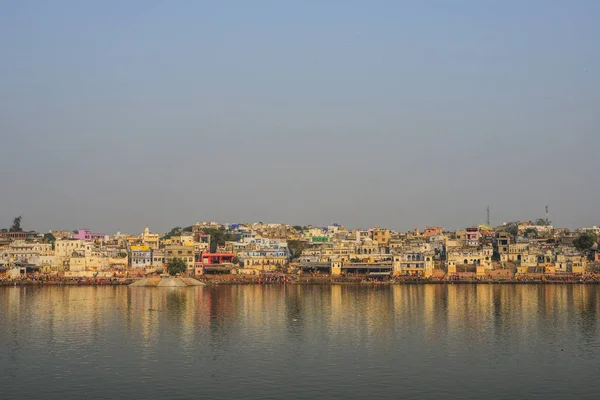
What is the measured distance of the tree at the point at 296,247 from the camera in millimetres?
92000

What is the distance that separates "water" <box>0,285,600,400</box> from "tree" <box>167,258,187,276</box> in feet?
75.0

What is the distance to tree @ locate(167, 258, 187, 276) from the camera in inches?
2958

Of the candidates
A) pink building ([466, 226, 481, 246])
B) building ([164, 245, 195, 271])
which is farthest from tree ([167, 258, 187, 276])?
pink building ([466, 226, 481, 246])

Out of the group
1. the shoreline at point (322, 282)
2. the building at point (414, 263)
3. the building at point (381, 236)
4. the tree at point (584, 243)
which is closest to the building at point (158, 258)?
the shoreline at point (322, 282)

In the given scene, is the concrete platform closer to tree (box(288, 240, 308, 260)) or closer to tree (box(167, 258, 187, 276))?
tree (box(167, 258, 187, 276))

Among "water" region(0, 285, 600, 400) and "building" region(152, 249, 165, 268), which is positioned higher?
"building" region(152, 249, 165, 268)

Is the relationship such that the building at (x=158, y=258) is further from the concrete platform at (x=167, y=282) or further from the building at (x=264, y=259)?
the concrete platform at (x=167, y=282)

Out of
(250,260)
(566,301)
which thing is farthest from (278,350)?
(250,260)

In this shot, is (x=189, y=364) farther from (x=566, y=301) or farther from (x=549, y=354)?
(x=566, y=301)

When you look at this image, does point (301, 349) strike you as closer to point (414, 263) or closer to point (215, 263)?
point (414, 263)

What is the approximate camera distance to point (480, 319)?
130ft

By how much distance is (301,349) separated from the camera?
30078 mm

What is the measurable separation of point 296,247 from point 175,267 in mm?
22095

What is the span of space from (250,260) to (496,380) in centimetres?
5913
